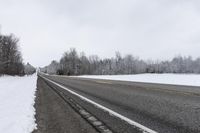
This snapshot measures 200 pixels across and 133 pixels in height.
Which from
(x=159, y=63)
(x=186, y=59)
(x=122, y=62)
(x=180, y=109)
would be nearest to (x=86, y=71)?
(x=122, y=62)

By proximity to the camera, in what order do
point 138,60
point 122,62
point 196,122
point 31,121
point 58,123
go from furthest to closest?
point 138,60, point 122,62, point 31,121, point 58,123, point 196,122

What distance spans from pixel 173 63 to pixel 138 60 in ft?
59.2

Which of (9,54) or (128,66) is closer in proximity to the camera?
(9,54)

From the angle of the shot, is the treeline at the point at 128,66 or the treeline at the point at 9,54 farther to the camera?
the treeline at the point at 128,66

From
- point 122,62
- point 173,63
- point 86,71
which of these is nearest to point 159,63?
point 173,63

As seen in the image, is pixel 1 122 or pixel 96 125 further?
pixel 1 122

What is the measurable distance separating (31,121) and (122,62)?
4383 inches

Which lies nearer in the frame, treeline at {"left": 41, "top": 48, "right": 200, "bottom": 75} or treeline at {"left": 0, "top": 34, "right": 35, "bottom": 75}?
treeline at {"left": 0, "top": 34, "right": 35, "bottom": 75}

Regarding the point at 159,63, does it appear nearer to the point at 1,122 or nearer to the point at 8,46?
the point at 8,46

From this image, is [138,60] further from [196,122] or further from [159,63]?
[196,122]

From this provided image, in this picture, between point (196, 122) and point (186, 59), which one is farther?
point (186, 59)

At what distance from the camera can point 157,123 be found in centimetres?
546

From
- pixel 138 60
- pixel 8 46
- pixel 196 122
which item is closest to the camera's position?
pixel 196 122

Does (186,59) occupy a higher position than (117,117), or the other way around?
(186,59)
